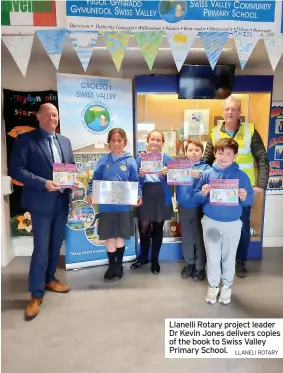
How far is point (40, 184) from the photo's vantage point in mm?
2074

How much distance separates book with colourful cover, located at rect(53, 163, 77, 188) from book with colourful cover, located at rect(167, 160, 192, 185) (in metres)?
0.74

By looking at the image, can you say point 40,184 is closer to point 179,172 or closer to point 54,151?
point 54,151

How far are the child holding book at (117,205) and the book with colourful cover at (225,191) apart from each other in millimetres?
661

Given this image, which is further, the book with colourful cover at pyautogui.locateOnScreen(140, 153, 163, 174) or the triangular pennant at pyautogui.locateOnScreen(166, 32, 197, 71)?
the book with colourful cover at pyautogui.locateOnScreen(140, 153, 163, 174)

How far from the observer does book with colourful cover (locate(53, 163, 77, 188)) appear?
214 centimetres

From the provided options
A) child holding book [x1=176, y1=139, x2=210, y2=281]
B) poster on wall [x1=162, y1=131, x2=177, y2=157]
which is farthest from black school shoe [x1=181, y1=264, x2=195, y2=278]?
poster on wall [x1=162, y1=131, x2=177, y2=157]

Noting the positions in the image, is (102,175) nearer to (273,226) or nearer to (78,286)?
(78,286)

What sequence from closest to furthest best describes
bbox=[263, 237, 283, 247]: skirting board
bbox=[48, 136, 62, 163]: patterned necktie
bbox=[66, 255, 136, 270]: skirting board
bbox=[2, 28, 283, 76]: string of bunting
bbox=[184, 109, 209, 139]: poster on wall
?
bbox=[2, 28, 283, 76]: string of bunting → bbox=[48, 136, 62, 163]: patterned necktie → bbox=[66, 255, 136, 270]: skirting board → bbox=[184, 109, 209, 139]: poster on wall → bbox=[263, 237, 283, 247]: skirting board

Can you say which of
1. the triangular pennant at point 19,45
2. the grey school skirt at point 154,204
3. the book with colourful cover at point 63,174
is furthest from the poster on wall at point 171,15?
the grey school skirt at point 154,204

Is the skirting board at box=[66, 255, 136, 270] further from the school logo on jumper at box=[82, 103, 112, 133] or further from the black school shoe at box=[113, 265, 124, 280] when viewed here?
the school logo on jumper at box=[82, 103, 112, 133]

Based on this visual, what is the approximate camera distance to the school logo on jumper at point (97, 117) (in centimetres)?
276

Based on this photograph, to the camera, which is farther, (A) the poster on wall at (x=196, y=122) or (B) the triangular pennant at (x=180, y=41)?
(A) the poster on wall at (x=196, y=122)

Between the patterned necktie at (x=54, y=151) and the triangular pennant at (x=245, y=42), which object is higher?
the triangular pennant at (x=245, y=42)

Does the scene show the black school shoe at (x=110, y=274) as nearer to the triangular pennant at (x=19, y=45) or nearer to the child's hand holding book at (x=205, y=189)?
the child's hand holding book at (x=205, y=189)
